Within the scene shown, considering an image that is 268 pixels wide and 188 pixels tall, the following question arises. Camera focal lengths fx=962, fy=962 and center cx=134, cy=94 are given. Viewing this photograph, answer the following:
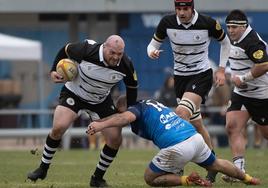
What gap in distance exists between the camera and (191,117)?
1270cm

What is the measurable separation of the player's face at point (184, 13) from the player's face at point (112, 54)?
60.6 inches

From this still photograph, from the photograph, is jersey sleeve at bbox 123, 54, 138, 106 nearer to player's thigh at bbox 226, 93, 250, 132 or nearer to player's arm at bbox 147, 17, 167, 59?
player's arm at bbox 147, 17, 167, 59

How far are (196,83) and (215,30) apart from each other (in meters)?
0.75

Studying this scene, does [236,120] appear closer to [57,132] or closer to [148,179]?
[148,179]

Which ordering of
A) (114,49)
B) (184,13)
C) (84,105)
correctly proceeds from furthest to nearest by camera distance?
1. (184,13)
2. (84,105)
3. (114,49)

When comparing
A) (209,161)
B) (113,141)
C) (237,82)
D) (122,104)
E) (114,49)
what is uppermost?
(114,49)

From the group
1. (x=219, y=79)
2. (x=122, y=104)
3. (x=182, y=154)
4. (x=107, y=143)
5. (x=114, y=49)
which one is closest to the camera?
(x=182, y=154)

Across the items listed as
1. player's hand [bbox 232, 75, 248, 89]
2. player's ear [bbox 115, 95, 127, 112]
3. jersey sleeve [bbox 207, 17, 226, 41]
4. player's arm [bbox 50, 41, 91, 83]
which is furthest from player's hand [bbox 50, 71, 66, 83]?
player's hand [bbox 232, 75, 248, 89]

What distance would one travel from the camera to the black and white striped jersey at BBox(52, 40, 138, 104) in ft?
37.7

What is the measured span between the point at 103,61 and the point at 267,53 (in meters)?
2.45

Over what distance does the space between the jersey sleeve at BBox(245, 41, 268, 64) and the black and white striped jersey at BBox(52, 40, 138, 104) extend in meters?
1.78

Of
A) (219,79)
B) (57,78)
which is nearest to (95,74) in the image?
(57,78)

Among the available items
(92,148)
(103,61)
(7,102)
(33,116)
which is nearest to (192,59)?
(103,61)

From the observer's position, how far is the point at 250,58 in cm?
1260
